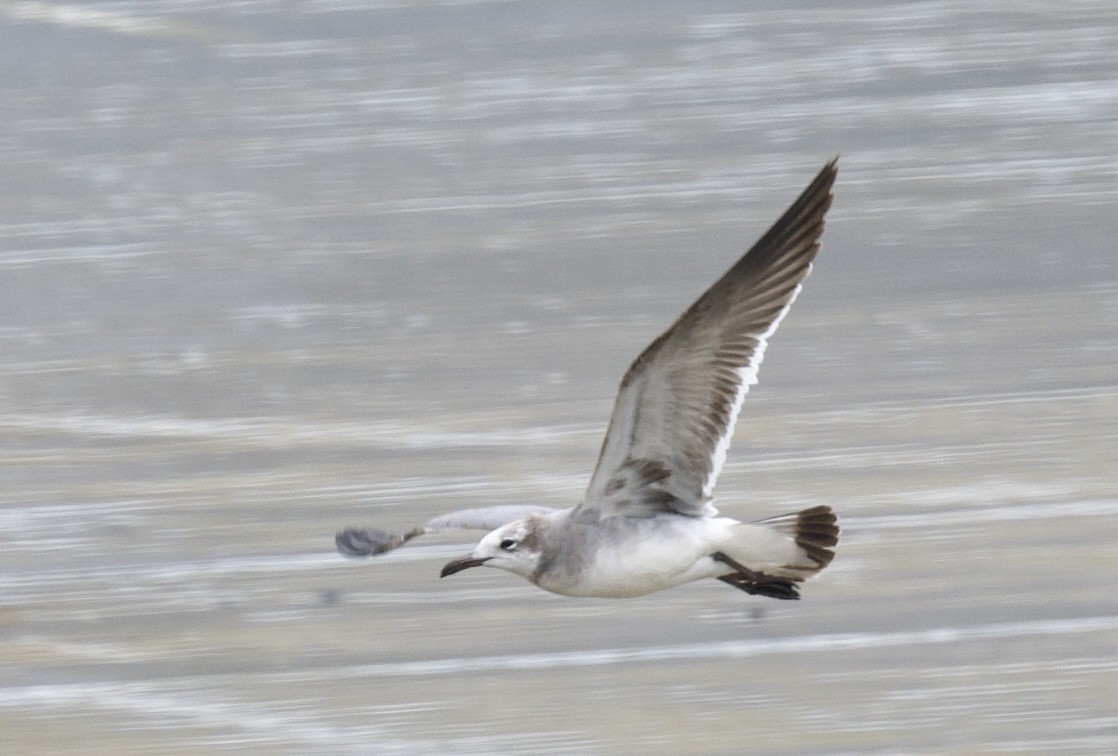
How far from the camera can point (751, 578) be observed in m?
4.82

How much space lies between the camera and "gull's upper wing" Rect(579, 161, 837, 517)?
442 cm

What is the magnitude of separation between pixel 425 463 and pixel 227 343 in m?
1.43

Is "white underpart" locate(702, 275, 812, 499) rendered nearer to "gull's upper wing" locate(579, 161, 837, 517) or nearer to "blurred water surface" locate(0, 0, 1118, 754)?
"gull's upper wing" locate(579, 161, 837, 517)

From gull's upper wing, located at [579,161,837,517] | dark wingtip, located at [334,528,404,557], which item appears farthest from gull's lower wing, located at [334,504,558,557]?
gull's upper wing, located at [579,161,837,517]

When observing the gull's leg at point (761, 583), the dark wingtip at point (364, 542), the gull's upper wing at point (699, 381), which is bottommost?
the gull's leg at point (761, 583)

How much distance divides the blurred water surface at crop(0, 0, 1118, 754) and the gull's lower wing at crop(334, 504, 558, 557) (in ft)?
1.88

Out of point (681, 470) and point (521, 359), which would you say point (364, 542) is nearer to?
point (681, 470)

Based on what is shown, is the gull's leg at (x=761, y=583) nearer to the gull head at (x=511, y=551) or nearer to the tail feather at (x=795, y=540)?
the tail feather at (x=795, y=540)

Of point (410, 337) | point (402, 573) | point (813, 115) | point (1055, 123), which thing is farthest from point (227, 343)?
point (1055, 123)

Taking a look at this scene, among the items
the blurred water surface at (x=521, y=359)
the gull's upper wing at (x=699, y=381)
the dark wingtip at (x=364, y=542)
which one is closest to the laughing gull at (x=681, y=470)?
the gull's upper wing at (x=699, y=381)

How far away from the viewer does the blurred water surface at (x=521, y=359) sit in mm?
5488

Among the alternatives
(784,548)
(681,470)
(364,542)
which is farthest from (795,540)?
(364,542)

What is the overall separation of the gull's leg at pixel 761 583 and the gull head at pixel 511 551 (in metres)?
0.48

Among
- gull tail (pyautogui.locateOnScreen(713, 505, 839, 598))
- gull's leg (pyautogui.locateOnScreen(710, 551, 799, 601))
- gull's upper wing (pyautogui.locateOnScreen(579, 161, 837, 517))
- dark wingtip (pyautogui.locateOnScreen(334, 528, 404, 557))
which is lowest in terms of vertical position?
gull's leg (pyautogui.locateOnScreen(710, 551, 799, 601))
